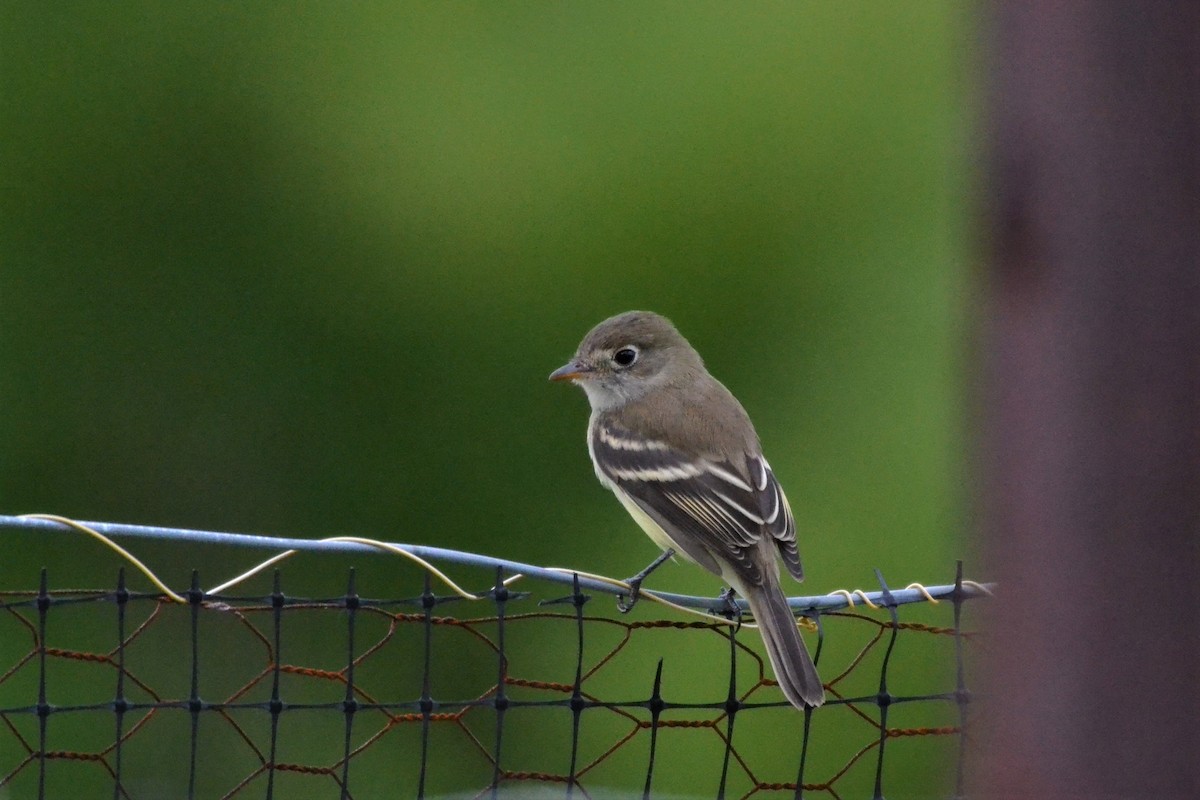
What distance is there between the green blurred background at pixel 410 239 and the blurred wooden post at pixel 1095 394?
25.8 ft

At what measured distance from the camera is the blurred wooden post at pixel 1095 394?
3.67ft

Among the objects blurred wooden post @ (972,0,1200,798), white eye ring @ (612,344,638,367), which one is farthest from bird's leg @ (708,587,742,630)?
blurred wooden post @ (972,0,1200,798)

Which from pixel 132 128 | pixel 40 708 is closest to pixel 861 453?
pixel 132 128

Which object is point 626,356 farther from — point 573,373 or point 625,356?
point 573,373

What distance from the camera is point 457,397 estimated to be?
983 cm

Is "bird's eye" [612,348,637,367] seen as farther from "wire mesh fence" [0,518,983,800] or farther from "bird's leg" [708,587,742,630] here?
"wire mesh fence" [0,518,983,800]

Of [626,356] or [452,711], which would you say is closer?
[626,356]

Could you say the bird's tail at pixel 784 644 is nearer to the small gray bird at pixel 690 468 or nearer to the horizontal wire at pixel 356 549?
the small gray bird at pixel 690 468

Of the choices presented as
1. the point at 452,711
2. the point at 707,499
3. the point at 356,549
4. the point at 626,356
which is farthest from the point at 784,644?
the point at 452,711

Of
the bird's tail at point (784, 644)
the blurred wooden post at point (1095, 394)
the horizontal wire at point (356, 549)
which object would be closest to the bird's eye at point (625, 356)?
the bird's tail at point (784, 644)

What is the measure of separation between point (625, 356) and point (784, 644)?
5.55ft

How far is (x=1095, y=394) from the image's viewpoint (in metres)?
1.15

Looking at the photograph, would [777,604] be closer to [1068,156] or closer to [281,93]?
[1068,156]

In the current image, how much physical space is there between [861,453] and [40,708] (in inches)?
233
